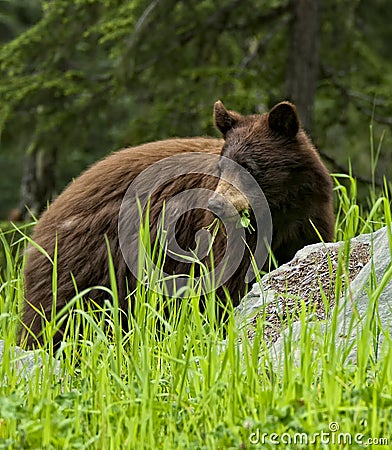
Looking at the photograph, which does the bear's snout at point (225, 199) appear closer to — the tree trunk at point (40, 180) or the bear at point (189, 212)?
the bear at point (189, 212)

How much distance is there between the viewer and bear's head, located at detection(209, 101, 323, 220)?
4.66 meters

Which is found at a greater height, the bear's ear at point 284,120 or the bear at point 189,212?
the bear's ear at point 284,120

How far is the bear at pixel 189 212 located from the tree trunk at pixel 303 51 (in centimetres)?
263

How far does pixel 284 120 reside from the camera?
475 cm

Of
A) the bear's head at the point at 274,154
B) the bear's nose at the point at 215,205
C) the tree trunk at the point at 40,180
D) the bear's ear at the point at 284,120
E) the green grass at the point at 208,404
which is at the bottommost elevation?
the tree trunk at the point at 40,180

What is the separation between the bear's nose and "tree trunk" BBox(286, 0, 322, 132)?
3193mm
